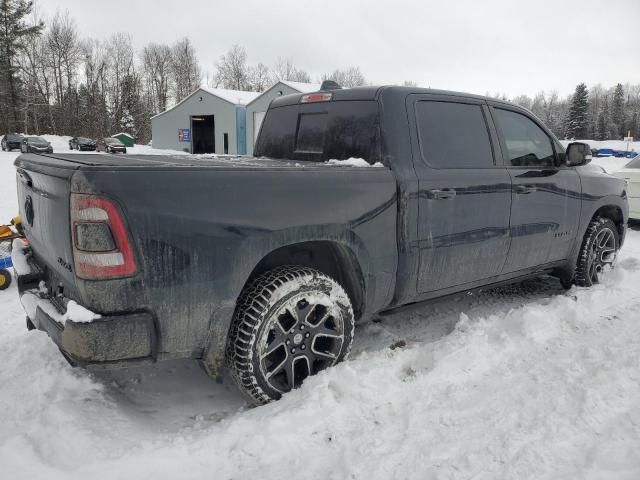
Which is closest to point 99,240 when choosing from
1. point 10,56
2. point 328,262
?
point 328,262

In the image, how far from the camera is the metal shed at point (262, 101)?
3075 cm

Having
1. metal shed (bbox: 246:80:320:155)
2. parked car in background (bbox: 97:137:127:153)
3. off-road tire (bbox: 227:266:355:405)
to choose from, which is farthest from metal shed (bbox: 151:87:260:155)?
off-road tire (bbox: 227:266:355:405)

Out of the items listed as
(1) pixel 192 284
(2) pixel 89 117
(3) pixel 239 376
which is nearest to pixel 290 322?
(3) pixel 239 376

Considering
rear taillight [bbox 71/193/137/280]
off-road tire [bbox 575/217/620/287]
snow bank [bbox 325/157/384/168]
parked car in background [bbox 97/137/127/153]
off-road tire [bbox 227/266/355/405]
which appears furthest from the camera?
parked car in background [bbox 97/137/127/153]

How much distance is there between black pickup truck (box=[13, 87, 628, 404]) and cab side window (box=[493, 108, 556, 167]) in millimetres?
17

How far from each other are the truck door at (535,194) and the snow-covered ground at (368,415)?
738mm

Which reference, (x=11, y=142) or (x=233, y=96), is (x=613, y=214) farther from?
(x=11, y=142)

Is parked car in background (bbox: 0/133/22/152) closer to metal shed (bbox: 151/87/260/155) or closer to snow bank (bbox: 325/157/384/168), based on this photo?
metal shed (bbox: 151/87/260/155)

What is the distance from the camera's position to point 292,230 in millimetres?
2684

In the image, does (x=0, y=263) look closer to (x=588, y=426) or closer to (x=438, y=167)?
(x=438, y=167)

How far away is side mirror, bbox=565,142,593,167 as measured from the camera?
4422mm

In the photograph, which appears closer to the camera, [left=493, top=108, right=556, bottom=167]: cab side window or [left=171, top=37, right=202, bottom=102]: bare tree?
[left=493, top=108, right=556, bottom=167]: cab side window

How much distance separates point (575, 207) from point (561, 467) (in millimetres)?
2958

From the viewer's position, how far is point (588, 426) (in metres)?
2.56
